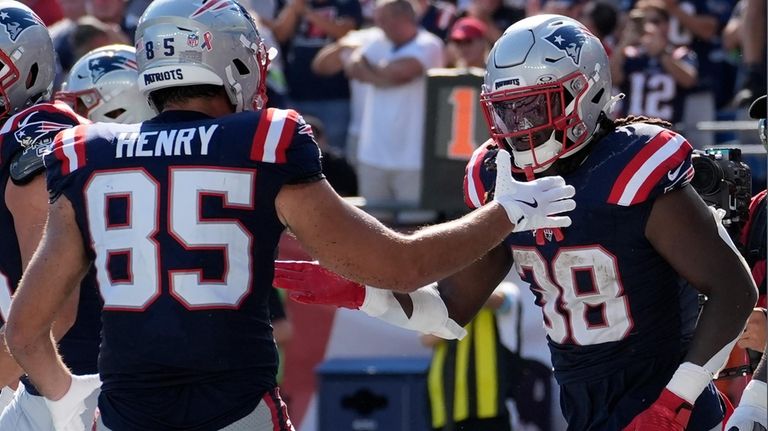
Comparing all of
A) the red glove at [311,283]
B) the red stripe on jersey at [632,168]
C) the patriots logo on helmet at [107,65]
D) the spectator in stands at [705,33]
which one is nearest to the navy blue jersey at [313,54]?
the spectator in stands at [705,33]

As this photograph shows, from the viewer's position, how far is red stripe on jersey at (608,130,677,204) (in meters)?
3.84

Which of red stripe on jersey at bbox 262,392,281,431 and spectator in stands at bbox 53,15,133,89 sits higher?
red stripe on jersey at bbox 262,392,281,431

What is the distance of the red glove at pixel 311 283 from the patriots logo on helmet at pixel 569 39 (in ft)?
3.02

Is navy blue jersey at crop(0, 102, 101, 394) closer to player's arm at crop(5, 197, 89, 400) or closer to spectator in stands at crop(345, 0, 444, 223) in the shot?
player's arm at crop(5, 197, 89, 400)

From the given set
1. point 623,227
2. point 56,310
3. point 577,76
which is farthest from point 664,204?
point 56,310

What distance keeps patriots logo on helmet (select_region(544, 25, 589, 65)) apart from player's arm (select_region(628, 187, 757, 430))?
55cm

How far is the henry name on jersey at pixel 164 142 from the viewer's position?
3.25 metres

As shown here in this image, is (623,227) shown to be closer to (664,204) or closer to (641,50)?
(664,204)

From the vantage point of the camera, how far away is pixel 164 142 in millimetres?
3273

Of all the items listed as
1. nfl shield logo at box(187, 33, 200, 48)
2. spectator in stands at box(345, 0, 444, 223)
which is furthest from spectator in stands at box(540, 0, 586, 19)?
nfl shield logo at box(187, 33, 200, 48)

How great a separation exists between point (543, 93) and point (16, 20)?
6.00 feet

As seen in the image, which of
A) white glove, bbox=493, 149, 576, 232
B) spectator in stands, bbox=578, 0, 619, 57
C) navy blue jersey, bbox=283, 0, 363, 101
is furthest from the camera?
navy blue jersey, bbox=283, 0, 363, 101

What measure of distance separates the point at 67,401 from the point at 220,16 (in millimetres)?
1136

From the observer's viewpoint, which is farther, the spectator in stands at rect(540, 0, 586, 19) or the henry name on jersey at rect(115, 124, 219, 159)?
the spectator in stands at rect(540, 0, 586, 19)
